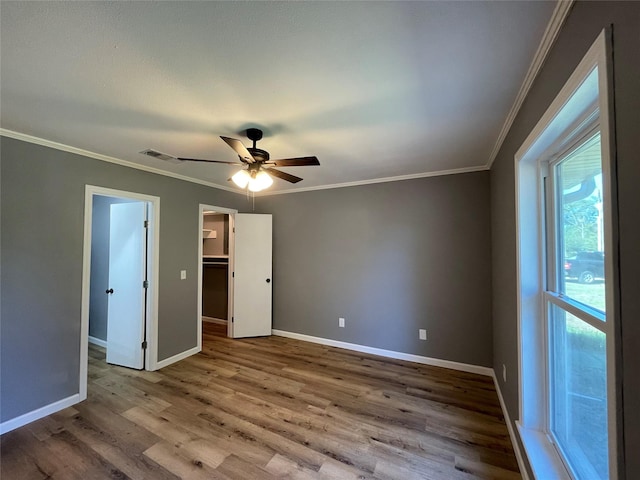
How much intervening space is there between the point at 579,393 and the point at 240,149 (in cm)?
241

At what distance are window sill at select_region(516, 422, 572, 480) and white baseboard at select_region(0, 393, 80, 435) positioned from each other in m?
3.65

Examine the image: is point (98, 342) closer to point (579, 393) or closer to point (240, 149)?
point (240, 149)

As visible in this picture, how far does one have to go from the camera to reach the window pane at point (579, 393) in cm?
108

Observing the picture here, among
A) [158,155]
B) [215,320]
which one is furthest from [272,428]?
[215,320]

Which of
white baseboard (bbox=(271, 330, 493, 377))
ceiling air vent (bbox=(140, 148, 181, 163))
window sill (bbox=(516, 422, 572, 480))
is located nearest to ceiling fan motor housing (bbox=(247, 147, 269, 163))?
ceiling air vent (bbox=(140, 148, 181, 163))

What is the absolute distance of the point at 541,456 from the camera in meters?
1.46

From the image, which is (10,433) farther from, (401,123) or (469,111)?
(469,111)

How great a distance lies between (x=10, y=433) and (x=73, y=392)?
0.43 metres

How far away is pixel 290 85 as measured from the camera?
1544mm

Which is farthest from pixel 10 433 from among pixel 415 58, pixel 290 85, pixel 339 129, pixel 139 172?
pixel 415 58

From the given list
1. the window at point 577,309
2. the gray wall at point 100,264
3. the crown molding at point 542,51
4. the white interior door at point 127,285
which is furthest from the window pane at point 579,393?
the gray wall at point 100,264

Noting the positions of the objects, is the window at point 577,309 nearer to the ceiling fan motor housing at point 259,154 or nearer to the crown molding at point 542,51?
the crown molding at point 542,51

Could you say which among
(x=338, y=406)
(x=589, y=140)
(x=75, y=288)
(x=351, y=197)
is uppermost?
(x=351, y=197)

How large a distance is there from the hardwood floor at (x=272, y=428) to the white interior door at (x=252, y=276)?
3.41 feet
